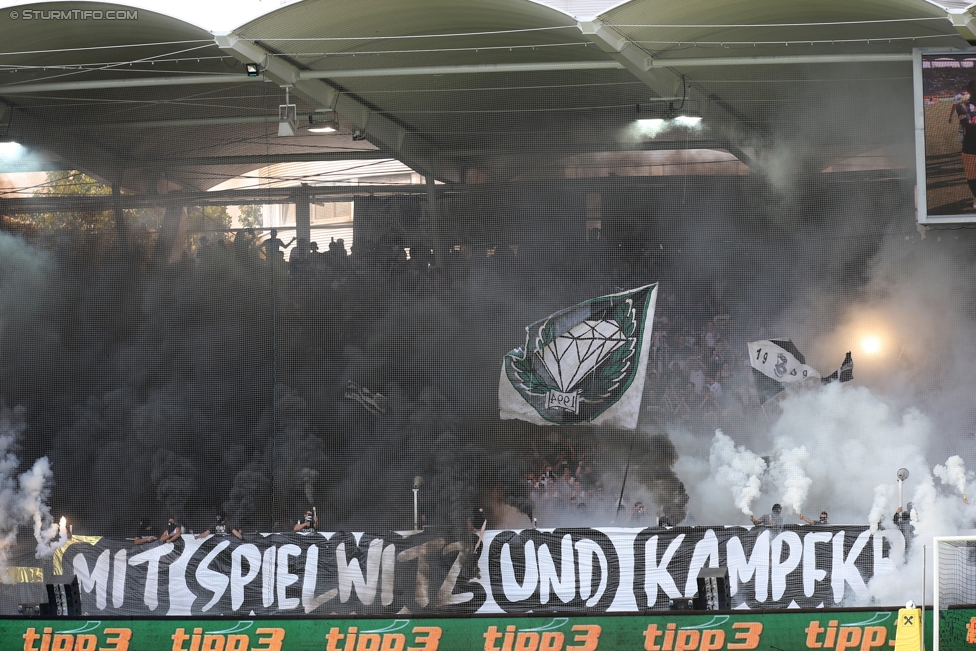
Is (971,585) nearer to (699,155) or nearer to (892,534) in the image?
(892,534)

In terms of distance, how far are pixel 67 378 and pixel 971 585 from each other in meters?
9.17

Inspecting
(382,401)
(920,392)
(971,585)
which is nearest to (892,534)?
(971,585)

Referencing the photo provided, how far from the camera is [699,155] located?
37.3 ft

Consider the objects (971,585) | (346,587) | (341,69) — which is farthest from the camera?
(341,69)

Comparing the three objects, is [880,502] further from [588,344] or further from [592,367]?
[588,344]

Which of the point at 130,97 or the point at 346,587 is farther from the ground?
the point at 130,97

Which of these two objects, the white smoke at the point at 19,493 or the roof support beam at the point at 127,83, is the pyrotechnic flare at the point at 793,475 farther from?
the white smoke at the point at 19,493

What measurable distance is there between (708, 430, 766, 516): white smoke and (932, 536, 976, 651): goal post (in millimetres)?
1801

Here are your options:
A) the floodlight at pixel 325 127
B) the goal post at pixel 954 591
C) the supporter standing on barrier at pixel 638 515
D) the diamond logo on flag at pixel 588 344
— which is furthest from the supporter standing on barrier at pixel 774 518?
the floodlight at pixel 325 127

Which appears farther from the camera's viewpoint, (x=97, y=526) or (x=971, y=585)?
(x=97, y=526)

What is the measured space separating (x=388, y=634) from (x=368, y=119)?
541cm

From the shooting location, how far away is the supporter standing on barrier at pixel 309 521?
11.2 metres

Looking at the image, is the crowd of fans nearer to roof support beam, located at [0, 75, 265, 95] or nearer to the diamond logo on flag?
the diamond logo on flag

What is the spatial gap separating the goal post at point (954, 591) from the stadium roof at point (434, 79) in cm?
393
